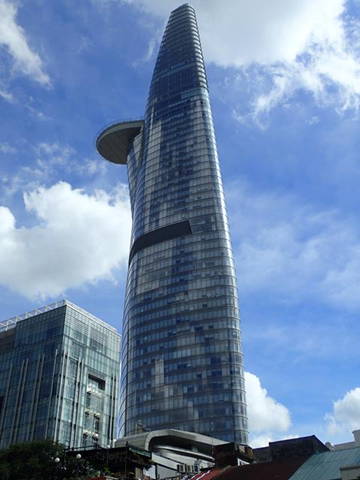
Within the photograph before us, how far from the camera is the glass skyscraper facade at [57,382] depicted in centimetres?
17112

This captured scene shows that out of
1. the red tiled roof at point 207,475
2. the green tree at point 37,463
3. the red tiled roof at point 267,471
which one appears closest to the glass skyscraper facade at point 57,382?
the green tree at point 37,463

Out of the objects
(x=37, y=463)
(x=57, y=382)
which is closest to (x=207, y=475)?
(x=37, y=463)

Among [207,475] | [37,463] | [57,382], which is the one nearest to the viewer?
[207,475]

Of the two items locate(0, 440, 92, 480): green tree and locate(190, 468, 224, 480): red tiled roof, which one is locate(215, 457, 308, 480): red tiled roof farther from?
locate(0, 440, 92, 480): green tree

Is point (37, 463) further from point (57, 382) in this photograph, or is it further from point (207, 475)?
point (57, 382)

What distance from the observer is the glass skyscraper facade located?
6737 inches

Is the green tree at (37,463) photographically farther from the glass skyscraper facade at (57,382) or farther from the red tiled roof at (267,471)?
the glass skyscraper facade at (57,382)

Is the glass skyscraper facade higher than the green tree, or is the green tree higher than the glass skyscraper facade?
the glass skyscraper facade

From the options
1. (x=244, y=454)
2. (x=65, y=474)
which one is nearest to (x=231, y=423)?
(x=244, y=454)

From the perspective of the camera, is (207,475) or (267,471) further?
(207,475)

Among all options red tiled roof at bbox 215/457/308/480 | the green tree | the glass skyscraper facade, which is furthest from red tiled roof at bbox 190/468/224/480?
the glass skyscraper facade

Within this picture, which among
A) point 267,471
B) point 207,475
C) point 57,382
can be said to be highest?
point 57,382

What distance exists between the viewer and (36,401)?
174125mm

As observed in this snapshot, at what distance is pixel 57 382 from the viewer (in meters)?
176
